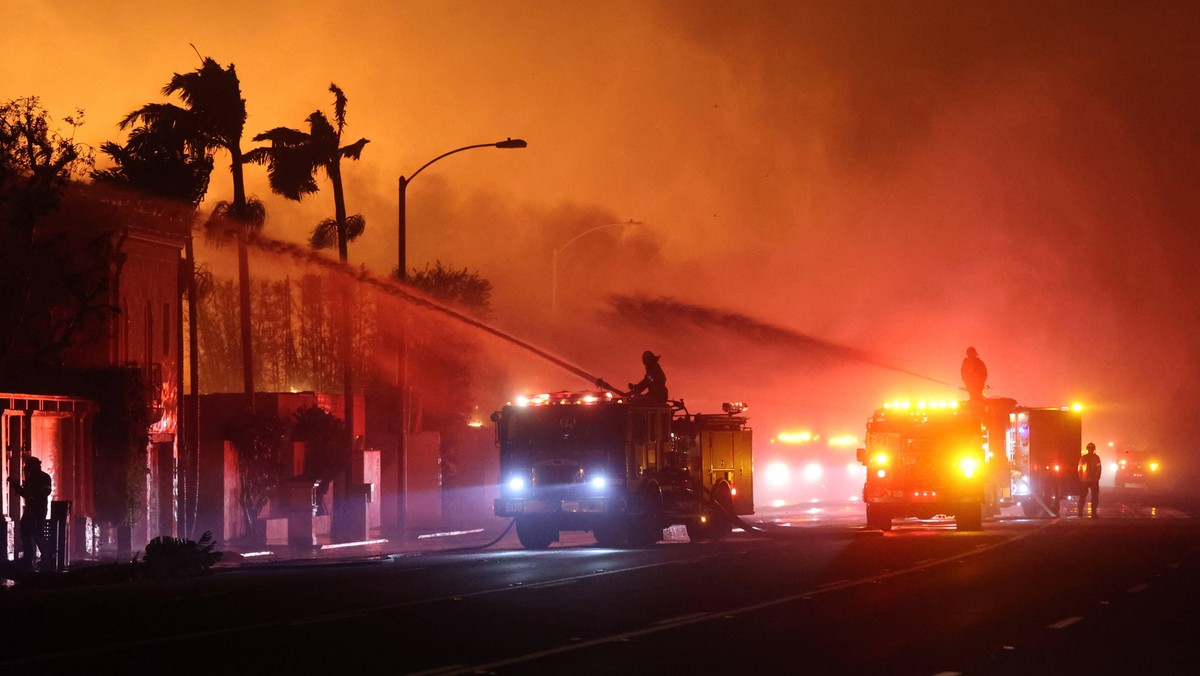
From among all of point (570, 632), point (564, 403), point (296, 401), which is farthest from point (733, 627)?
point (296, 401)

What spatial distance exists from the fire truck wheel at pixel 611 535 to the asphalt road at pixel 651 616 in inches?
97.9

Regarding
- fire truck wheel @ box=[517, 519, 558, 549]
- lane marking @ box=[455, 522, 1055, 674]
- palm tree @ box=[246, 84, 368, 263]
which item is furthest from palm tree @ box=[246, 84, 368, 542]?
lane marking @ box=[455, 522, 1055, 674]

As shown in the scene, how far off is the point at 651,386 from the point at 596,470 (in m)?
2.34

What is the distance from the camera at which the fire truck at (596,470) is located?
30.3 metres

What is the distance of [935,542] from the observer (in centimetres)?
3036

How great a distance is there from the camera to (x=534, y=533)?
3159 cm

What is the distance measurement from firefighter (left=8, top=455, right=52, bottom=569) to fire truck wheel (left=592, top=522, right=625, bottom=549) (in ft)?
33.3

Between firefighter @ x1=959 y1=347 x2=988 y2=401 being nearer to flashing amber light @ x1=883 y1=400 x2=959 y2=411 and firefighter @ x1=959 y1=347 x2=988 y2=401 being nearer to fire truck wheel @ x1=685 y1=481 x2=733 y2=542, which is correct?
flashing amber light @ x1=883 y1=400 x2=959 y2=411

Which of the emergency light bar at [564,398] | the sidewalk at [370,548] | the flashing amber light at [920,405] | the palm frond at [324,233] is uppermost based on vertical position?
the palm frond at [324,233]

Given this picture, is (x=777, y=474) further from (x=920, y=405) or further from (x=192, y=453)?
(x=192, y=453)

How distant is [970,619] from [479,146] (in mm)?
23899

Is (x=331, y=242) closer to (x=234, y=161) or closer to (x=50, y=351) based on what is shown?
(x=234, y=161)

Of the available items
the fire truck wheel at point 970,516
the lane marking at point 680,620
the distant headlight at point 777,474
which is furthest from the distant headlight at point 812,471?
the lane marking at point 680,620

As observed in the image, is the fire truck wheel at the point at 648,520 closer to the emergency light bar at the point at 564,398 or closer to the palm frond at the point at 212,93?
the emergency light bar at the point at 564,398
